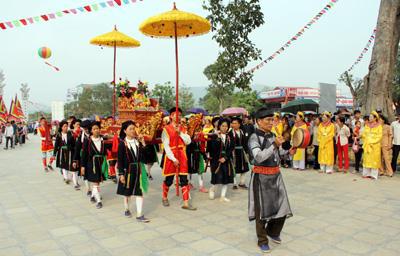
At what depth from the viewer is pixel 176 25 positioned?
21.5ft

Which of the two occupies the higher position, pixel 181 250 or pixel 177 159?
pixel 177 159

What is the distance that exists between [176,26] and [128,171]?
3.06m

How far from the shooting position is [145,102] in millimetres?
8430

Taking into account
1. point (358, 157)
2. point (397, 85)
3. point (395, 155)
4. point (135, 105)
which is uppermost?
point (397, 85)

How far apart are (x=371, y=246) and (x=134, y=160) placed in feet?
12.2

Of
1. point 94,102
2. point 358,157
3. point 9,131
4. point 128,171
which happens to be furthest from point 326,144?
point 94,102

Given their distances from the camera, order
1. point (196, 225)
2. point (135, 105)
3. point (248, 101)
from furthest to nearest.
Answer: point (248, 101) < point (135, 105) < point (196, 225)

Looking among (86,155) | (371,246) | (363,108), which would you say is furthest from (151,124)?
(363,108)

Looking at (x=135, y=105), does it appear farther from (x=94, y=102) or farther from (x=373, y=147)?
(x=94, y=102)

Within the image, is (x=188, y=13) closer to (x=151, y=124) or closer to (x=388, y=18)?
(x=151, y=124)

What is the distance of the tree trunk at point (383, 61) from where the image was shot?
11.2 metres

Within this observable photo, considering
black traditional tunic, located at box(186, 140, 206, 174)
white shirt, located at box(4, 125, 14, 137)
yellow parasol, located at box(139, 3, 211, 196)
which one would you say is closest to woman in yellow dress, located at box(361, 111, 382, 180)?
black traditional tunic, located at box(186, 140, 206, 174)

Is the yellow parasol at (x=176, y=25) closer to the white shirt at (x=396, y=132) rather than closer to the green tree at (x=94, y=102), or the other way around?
the white shirt at (x=396, y=132)

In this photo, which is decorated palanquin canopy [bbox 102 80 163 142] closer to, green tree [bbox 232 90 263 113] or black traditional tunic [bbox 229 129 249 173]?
black traditional tunic [bbox 229 129 249 173]
